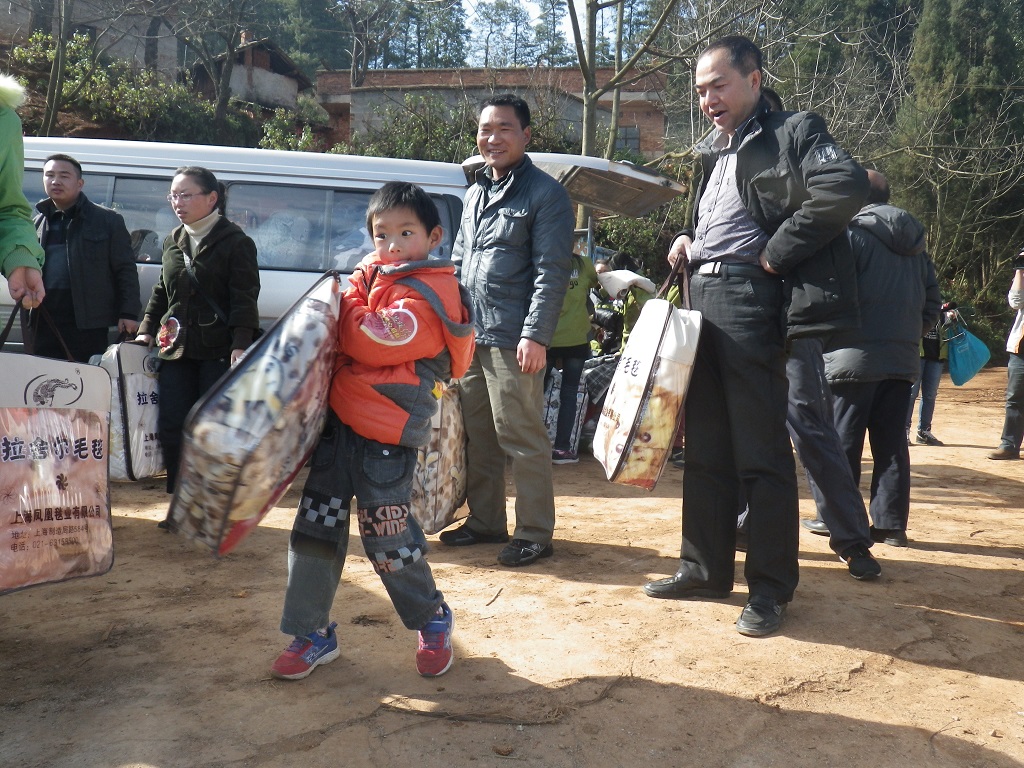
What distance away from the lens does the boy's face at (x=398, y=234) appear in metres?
2.82

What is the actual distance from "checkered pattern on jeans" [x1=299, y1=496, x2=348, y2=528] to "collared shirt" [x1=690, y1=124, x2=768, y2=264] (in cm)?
165

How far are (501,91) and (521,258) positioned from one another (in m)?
18.0

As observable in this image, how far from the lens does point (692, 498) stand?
3635 mm

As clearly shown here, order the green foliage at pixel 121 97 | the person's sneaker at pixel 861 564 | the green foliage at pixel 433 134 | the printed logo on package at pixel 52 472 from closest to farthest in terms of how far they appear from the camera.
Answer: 1. the printed logo on package at pixel 52 472
2. the person's sneaker at pixel 861 564
3. the green foliage at pixel 433 134
4. the green foliage at pixel 121 97

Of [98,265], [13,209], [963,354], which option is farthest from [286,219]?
[963,354]

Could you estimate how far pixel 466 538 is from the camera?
14.8ft

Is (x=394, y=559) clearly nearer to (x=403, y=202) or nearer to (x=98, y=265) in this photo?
(x=403, y=202)

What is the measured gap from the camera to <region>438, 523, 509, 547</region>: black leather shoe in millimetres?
4500

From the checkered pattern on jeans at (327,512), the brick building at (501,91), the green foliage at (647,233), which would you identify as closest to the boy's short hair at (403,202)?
the checkered pattern on jeans at (327,512)

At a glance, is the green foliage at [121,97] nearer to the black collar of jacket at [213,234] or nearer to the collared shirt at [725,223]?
the black collar of jacket at [213,234]

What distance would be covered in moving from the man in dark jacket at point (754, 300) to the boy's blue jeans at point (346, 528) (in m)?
1.24

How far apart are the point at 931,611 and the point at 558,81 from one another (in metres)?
19.1

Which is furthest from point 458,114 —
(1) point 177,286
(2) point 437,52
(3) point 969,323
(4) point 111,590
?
(2) point 437,52

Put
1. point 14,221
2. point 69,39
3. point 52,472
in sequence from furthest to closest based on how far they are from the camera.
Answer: point 69,39 → point 14,221 → point 52,472
